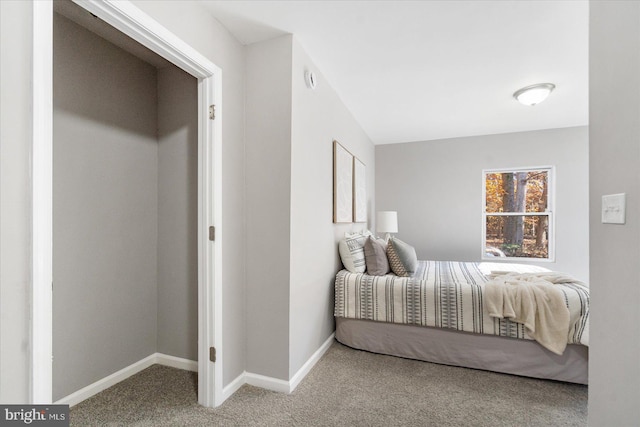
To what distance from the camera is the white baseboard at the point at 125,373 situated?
185 cm

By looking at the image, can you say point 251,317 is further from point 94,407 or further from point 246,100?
point 246,100

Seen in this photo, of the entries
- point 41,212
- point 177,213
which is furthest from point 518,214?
point 41,212

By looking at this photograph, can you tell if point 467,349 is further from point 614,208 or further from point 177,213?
point 177,213

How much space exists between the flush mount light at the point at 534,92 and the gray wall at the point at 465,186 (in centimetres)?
159

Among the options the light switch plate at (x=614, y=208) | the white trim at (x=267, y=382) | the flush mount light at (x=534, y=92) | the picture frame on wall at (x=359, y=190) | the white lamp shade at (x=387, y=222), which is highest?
the flush mount light at (x=534, y=92)

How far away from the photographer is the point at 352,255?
2.96 m

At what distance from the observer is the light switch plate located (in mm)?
1076

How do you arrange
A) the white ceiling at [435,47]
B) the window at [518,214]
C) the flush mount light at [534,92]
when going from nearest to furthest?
the white ceiling at [435,47], the flush mount light at [534,92], the window at [518,214]

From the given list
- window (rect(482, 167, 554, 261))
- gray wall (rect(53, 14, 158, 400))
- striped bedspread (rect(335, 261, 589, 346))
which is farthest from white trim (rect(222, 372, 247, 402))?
window (rect(482, 167, 554, 261))

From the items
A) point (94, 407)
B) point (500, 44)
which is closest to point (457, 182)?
point (500, 44)

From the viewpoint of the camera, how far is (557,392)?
203 centimetres

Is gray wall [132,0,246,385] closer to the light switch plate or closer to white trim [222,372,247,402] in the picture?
white trim [222,372,247,402]

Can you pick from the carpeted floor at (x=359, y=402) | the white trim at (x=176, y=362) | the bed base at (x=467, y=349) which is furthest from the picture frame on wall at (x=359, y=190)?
the white trim at (x=176, y=362)
